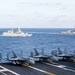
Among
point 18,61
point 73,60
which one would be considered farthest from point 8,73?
point 73,60

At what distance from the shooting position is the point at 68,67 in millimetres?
37344

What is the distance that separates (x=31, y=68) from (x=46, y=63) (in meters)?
5.32

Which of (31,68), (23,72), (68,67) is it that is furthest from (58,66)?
(23,72)

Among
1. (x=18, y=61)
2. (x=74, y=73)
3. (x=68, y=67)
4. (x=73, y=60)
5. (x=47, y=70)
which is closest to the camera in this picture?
(x=74, y=73)

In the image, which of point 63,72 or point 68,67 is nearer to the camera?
point 63,72

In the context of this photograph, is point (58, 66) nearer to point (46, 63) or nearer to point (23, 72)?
point (46, 63)

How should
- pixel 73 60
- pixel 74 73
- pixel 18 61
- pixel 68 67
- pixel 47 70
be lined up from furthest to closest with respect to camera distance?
pixel 73 60 < pixel 18 61 < pixel 68 67 < pixel 47 70 < pixel 74 73

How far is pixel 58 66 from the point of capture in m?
→ 38.1

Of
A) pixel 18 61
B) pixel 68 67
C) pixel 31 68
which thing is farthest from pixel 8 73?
pixel 68 67

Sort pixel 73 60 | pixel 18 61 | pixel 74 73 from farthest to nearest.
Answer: pixel 73 60, pixel 18 61, pixel 74 73

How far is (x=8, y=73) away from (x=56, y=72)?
677cm

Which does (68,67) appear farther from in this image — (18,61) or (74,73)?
(18,61)

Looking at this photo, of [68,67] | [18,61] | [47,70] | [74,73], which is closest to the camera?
[74,73]

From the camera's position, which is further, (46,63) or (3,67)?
(46,63)
